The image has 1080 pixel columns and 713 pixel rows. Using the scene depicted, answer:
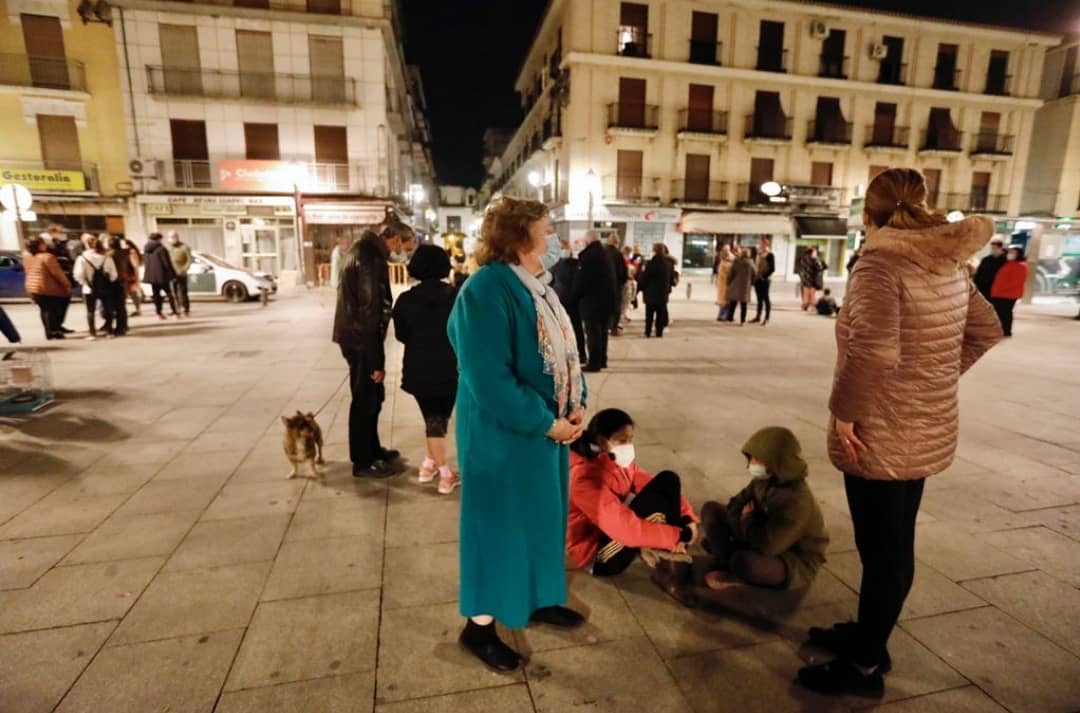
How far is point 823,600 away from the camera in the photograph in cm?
282

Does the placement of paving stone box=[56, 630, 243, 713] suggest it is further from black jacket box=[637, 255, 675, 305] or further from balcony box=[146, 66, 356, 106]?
balcony box=[146, 66, 356, 106]

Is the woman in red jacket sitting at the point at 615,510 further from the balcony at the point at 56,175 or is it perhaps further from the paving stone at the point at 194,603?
the balcony at the point at 56,175

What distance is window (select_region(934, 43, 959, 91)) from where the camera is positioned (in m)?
29.4

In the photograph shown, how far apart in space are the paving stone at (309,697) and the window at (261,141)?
2368 cm

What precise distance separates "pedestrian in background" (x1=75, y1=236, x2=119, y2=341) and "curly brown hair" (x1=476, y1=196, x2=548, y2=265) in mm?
10524

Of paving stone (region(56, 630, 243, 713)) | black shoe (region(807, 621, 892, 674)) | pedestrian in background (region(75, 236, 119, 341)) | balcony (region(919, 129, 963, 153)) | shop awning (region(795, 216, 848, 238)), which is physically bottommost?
paving stone (region(56, 630, 243, 713))

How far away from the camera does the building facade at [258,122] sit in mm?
21188

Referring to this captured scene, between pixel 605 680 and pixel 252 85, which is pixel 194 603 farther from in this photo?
pixel 252 85

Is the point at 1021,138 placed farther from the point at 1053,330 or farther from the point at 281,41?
the point at 281,41

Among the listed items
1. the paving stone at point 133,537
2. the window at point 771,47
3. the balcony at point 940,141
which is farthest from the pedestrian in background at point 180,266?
the balcony at point 940,141

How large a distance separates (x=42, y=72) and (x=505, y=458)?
2778 cm

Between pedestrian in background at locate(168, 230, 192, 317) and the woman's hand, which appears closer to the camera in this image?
the woman's hand

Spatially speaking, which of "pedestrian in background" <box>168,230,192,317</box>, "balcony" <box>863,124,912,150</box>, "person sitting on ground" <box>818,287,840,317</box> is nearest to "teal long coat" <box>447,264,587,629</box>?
"pedestrian in background" <box>168,230,192,317</box>

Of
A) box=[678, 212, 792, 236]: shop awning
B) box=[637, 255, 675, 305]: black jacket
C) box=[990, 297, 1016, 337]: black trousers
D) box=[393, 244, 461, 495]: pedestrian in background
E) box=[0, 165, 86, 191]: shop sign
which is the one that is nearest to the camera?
box=[393, 244, 461, 495]: pedestrian in background
